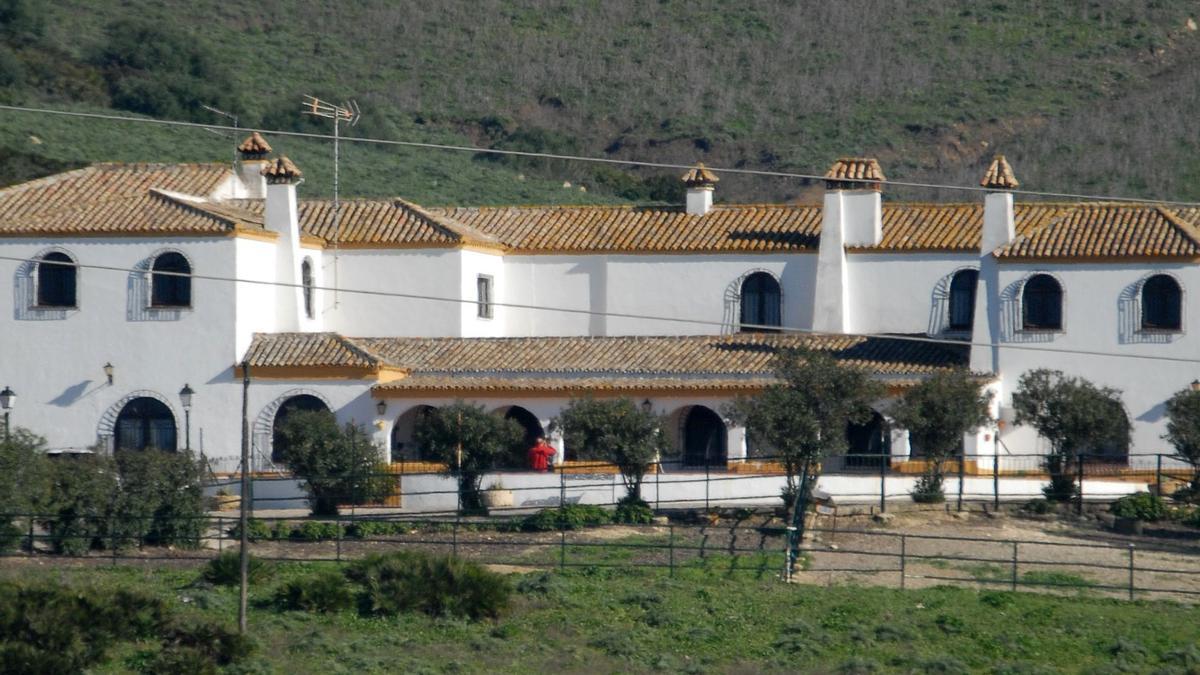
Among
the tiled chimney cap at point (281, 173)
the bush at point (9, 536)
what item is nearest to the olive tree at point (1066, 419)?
the tiled chimney cap at point (281, 173)

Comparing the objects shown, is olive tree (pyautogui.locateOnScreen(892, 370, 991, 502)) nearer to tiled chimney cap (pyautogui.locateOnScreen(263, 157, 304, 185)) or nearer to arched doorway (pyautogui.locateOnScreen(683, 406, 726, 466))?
arched doorway (pyautogui.locateOnScreen(683, 406, 726, 466))

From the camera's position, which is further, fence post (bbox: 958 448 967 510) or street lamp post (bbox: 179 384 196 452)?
street lamp post (bbox: 179 384 196 452)

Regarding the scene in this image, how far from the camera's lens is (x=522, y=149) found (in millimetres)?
83500

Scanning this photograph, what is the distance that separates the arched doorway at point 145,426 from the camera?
43250 millimetres

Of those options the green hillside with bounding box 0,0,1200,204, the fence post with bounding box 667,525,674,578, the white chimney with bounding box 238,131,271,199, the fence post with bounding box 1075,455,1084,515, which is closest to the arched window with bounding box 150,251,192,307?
the white chimney with bounding box 238,131,271,199

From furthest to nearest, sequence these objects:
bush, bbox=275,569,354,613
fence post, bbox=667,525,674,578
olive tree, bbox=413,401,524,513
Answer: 1. olive tree, bbox=413,401,524,513
2. fence post, bbox=667,525,674,578
3. bush, bbox=275,569,354,613

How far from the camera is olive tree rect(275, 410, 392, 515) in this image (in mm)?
39719

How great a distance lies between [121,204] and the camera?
1753 inches

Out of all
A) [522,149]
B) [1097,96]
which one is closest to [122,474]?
[522,149]

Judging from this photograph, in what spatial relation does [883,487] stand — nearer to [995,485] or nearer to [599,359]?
[995,485]

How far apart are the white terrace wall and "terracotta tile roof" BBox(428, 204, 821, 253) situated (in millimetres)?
5445

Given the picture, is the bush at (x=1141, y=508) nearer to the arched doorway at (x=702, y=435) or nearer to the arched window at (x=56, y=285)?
the arched doorway at (x=702, y=435)

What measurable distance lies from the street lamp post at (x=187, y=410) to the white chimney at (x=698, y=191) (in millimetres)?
11669

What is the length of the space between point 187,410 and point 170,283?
104 inches
